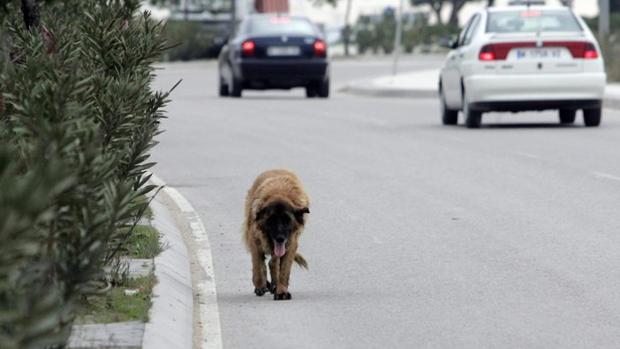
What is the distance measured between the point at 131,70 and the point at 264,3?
178 feet

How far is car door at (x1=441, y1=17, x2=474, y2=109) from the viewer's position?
24.5 m

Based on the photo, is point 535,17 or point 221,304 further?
point 535,17

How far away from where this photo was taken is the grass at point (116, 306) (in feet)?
26.5

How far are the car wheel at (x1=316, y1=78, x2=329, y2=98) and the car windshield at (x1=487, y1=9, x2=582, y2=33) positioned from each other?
413 inches

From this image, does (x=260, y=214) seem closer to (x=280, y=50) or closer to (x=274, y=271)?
(x=274, y=271)

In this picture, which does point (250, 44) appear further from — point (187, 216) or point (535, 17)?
point (187, 216)

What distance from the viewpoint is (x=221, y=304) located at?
31.4 feet

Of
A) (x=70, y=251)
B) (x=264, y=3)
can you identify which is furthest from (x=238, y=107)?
(x=264, y=3)

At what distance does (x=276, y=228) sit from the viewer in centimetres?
948

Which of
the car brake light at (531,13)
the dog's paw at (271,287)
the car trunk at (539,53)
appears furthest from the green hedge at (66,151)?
the car brake light at (531,13)

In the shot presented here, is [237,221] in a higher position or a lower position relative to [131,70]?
lower

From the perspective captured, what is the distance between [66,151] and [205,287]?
394cm

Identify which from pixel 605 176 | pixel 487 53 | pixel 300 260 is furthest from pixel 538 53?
pixel 300 260

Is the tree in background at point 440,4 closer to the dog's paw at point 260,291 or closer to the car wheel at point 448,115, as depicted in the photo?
the car wheel at point 448,115
